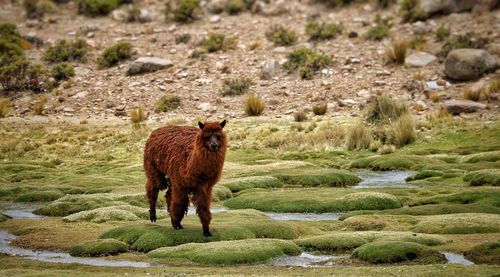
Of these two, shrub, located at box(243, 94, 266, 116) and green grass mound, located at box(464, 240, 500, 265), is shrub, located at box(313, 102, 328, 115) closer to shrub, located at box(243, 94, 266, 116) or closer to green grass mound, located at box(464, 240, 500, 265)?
shrub, located at box(243, 94, 266, 116)

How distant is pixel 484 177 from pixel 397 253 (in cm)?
1255

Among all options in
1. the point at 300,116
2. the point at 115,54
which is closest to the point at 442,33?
the point at 300,116

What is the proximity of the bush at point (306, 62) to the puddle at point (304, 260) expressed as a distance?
35756mm

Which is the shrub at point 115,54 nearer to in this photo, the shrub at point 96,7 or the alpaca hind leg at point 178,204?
the shrub at point 96,7

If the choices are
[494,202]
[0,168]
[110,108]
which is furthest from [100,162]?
[494,202]

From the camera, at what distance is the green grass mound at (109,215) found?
2684 centimetres

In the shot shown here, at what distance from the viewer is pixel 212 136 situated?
20.8 m

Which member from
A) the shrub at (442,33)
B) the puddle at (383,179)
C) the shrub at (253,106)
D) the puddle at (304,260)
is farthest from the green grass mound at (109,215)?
the shrub at (442,33)

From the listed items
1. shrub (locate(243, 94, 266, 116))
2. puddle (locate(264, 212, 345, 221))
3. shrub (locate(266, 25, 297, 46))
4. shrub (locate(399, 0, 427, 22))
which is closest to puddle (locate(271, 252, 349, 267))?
puddle (locate(264, 212, 345, 221))

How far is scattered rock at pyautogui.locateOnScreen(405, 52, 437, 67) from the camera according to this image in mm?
55494

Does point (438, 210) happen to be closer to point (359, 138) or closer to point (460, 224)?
point (460, 224)

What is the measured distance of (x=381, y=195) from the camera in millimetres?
28828

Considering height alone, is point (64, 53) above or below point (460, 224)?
above

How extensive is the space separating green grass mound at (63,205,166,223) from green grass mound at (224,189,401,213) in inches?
140
